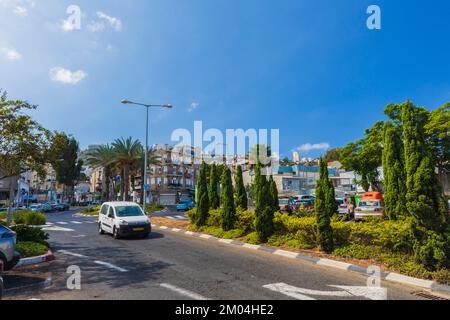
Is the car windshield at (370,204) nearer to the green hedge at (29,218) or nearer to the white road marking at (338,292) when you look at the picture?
the white road marking at (338,292)

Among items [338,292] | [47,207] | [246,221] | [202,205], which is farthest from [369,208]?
[47,207]

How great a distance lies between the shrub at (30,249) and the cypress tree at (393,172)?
39.2ft

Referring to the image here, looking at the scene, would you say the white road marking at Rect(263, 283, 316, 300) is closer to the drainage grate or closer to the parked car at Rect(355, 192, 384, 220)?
the drainage grate

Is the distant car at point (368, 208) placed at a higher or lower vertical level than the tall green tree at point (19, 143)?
lower

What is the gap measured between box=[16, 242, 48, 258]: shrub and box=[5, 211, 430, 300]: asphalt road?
2.06 feet

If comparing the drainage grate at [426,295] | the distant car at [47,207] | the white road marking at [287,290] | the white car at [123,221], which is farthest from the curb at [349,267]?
the distant car at [47,207]

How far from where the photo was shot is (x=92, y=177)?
121 meters

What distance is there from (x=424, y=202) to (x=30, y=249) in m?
11.3

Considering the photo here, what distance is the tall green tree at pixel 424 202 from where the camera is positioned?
6.90 metres

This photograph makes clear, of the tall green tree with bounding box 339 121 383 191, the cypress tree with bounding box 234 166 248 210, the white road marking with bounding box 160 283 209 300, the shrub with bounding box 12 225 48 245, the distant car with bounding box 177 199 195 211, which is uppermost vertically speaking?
the tall green tree with bounding box 339 121 383 191

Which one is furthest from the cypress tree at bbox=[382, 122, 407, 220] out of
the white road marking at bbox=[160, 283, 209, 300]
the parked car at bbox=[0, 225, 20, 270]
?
the parked car at bbox=[0, 225, 20, 270]

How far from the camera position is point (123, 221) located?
13438mm

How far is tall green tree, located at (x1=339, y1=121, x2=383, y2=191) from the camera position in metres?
34.4
